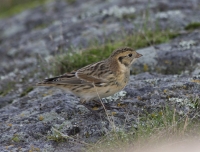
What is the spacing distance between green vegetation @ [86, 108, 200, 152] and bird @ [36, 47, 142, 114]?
123cm

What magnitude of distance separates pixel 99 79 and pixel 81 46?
3.17m

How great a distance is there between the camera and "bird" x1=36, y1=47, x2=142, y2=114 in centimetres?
711

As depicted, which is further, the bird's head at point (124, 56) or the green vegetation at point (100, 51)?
the green vegetation at point (100, 51)

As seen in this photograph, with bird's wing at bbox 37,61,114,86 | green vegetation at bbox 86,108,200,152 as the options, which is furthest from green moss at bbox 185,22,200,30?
green vegetation at bbox 86,108,200,152

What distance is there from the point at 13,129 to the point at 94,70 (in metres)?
1.66

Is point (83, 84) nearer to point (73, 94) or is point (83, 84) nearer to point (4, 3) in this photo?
point (73, 94)

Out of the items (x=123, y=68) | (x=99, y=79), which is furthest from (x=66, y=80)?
(x=123, y=68)

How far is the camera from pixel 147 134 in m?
5.63

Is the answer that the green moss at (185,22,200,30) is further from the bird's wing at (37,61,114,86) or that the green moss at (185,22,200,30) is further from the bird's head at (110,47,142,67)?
the bird's wing at (37,61,114,86)

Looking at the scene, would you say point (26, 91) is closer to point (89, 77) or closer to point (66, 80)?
point (66, 80)

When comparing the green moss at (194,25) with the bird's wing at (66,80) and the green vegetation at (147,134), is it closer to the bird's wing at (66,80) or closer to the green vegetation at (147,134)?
the bird's wing at (66,80)

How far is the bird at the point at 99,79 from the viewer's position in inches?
280

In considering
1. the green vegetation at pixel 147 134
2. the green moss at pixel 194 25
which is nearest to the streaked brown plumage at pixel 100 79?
the green vegetation at pixel 147 134

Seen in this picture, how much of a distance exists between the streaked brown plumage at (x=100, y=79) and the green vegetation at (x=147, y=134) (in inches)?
48.5
